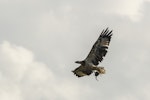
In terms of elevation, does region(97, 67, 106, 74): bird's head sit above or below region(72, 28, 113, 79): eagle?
below

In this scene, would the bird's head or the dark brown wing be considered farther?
the dark brown wing

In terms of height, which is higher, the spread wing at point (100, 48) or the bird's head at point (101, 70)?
the spread wing at point (100, 48)

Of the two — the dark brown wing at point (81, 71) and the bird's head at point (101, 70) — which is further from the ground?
the dark brown wing at point (81, 71)

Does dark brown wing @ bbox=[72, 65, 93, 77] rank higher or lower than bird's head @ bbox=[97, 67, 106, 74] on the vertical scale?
higher

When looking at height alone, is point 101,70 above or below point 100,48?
below

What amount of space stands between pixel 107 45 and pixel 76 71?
6.83 metres

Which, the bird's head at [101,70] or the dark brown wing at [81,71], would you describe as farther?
the dark brown wing at [81,71]

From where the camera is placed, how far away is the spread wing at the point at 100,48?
5462 cm

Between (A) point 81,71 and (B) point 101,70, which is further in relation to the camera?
(A) point 81,71

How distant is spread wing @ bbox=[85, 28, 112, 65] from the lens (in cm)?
5462

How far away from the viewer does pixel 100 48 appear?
54.8m

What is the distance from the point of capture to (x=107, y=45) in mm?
54469

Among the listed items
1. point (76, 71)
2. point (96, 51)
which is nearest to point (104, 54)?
point (96, 51)

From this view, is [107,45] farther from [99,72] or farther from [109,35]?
[99,72]
